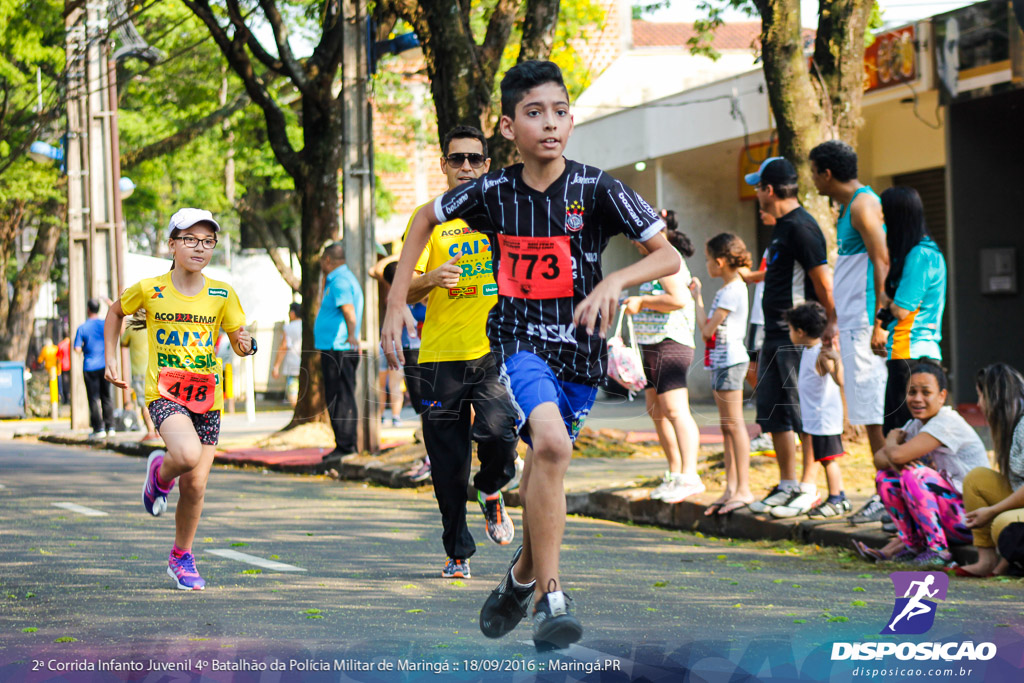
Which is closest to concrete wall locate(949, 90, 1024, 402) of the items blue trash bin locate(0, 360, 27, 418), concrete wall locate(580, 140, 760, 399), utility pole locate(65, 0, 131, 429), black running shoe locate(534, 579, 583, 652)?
concrete wall locate(580, 140, 760, 399)

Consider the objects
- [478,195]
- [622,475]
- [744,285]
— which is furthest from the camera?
[622,475]

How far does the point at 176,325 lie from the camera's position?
666 centimetres

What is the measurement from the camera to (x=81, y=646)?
5.12 m

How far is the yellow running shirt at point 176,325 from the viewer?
6.63 metres

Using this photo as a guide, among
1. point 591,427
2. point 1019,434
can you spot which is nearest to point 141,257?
point 591,427

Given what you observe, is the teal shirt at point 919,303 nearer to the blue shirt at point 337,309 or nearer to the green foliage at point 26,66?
the blue shirt at point 337,309

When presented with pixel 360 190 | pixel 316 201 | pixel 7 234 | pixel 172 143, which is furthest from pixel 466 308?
pixel 7 234

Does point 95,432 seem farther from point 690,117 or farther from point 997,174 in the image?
point 997,174

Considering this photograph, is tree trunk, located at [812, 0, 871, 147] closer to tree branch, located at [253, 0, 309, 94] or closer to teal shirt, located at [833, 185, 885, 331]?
teal shirt, located at [833, 185, 885, 331]

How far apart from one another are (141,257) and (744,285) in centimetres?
2979

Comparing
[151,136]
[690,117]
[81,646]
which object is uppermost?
[151,136]

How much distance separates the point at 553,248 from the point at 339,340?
8711 millimetres

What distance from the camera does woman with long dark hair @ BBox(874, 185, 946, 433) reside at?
745 centimetres

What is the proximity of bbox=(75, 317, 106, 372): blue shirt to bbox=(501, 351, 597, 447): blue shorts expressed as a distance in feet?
50.5
